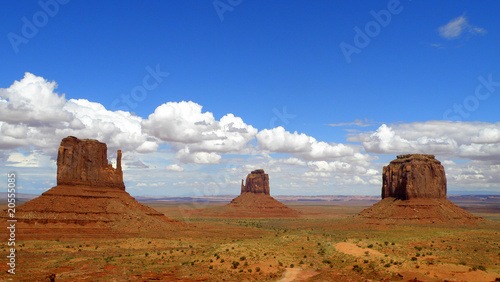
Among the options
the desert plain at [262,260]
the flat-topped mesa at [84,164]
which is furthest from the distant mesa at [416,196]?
the flat-topped mesa at [84,164]

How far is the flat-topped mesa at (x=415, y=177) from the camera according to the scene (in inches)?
4449

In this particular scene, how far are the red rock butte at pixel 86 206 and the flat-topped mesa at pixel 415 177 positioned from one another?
6804 cm

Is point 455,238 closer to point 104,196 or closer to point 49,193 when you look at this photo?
point 104,196

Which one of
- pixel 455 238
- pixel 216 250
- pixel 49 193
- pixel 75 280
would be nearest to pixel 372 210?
pixel 455 238

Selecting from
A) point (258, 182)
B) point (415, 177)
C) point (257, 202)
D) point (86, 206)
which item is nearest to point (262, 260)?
point (86, 206)

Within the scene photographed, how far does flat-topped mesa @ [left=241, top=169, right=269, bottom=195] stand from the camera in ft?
622

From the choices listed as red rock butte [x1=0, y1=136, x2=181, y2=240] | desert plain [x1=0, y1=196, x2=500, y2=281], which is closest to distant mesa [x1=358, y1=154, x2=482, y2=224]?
desert plain [x1=0, y1=196, x2=500, y2=281]

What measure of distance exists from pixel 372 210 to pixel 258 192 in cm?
7977

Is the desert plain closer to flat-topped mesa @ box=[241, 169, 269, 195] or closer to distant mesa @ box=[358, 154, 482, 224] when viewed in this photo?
distant mesa @ box=[358, 154, 482, 224]

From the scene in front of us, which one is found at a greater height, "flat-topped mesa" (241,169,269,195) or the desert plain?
"flat-topped mesa" (241,169,269,195)

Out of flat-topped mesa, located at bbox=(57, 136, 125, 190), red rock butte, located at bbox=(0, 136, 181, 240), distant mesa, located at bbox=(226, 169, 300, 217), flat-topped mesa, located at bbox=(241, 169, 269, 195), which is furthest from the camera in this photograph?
flat-topped mesa, located at bbox=(241, 169, 269, 195)

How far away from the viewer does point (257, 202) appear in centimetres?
18188

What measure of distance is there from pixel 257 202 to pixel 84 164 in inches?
4304

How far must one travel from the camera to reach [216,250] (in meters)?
49.2
